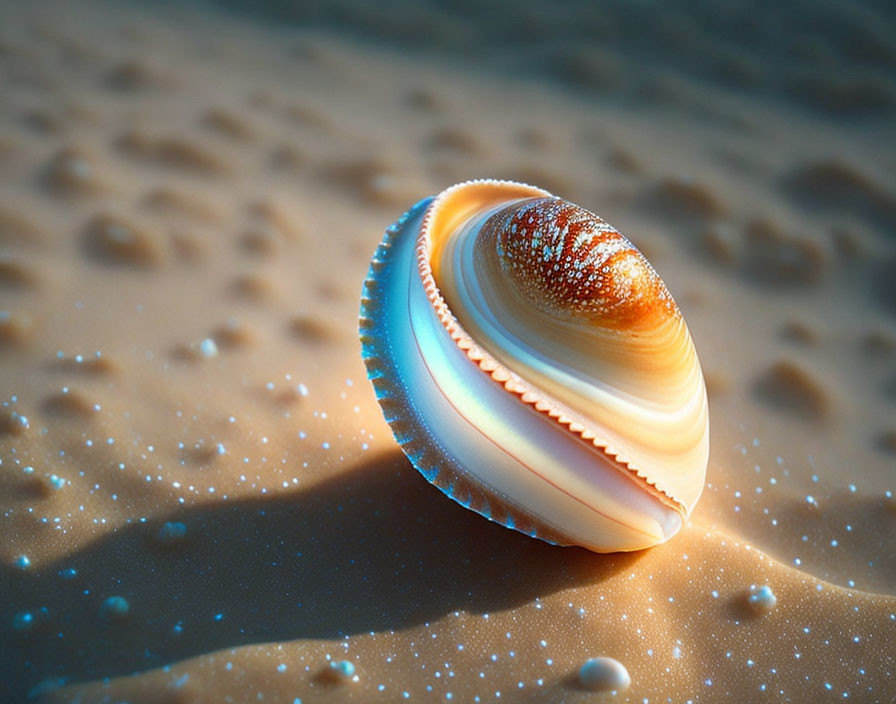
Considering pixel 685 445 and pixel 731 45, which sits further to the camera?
pixel 731 45

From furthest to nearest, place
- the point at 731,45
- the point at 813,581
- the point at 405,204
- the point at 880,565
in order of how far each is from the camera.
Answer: the point at 731,45
the point at 405,204
the point at 880,565
the point at 813,581

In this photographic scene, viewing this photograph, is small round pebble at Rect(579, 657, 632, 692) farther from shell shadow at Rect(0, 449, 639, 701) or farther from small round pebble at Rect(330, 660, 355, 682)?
small round pebble at Rect(330, 660, 355, 682)

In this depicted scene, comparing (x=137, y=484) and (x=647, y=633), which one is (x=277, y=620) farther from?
(x=647, y=633)

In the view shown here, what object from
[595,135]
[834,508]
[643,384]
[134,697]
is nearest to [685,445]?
[643,384]

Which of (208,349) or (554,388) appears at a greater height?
(554,388)

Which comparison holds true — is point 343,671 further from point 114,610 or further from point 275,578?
point 114,610

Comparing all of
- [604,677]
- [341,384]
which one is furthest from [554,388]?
[341,384]

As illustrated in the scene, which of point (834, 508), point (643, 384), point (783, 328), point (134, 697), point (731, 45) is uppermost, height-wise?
point (731, 45)
